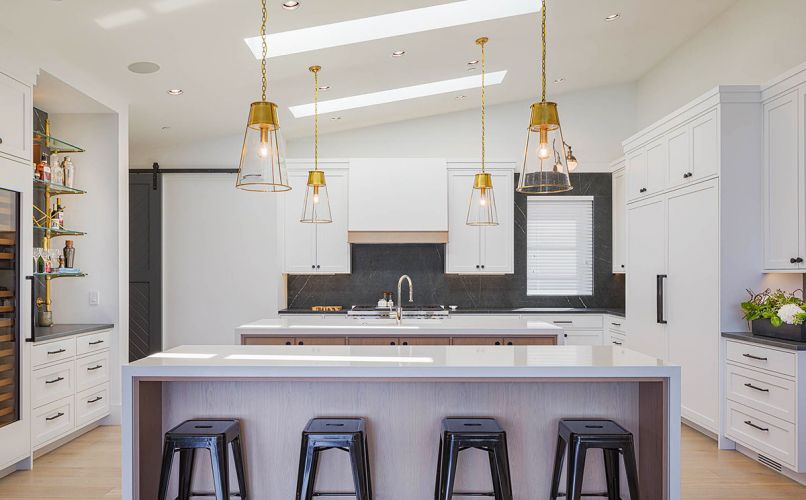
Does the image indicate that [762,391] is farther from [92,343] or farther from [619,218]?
[92,343]

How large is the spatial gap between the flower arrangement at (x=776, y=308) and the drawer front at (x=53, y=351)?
15.7 feet

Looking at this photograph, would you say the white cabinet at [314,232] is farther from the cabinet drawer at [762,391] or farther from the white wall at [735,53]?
the cabinet drawer at [762,391]

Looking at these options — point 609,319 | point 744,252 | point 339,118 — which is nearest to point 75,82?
point 339,118

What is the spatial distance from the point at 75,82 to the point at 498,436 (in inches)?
149

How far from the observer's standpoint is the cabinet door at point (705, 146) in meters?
4.20

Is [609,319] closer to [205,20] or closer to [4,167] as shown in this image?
[205,20]

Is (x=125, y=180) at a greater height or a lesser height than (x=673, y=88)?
lesser

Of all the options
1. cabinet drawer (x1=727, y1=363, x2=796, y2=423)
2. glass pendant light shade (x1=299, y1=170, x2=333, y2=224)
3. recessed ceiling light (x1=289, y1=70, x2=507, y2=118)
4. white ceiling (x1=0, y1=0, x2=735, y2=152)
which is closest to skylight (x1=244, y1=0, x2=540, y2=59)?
white ceiling (x1=0, y1=0, x2=735, y2=152)

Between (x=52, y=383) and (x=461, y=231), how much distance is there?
406cm

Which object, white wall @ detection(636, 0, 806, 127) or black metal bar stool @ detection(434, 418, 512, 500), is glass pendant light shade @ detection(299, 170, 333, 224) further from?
white wall @ detection(636, 0, 806, 127)

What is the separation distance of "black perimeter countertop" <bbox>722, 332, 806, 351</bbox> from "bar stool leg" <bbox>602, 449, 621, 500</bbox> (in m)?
1.61

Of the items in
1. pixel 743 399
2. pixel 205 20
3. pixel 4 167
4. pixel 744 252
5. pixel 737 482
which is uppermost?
pixel 205 20

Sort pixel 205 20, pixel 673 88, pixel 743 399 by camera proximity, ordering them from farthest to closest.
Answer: pixel 673 88 → pixel 743 399 → pixel 205 20

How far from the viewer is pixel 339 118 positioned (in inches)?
244
